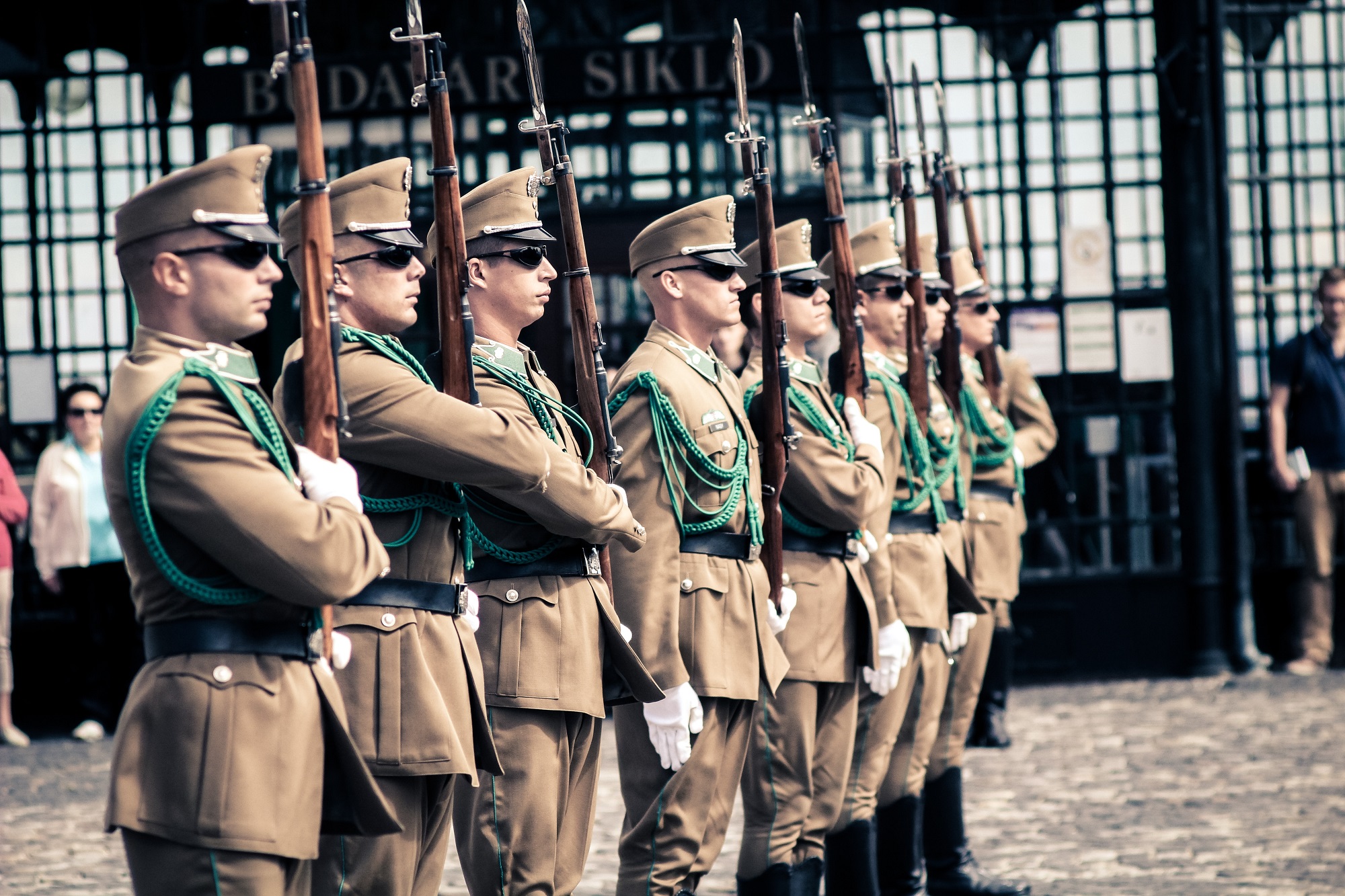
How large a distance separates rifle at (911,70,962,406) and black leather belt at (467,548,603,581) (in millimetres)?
3312

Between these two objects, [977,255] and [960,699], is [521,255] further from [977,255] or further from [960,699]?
[977,255]

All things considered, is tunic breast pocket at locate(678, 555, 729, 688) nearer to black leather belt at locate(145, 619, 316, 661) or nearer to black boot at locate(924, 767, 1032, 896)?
black leather belt at locate(145, 619, 316, 661)

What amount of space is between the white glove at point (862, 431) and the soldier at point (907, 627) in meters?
0.33

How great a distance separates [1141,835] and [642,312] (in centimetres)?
421

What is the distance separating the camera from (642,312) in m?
9.34

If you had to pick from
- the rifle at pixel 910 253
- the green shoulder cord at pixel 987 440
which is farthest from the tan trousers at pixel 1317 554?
the rifle at pixel 910 253

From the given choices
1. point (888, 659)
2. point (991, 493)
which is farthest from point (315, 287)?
point (991, 493)

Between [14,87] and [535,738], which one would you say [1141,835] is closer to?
[535,738]

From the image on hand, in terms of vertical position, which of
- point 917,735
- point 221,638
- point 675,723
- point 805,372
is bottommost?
point 917,735

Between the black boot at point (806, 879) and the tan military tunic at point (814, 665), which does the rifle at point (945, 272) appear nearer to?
the tan military tunic at point (814, 665)

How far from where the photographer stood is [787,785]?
4.63 metres

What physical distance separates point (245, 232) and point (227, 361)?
0.20 metres

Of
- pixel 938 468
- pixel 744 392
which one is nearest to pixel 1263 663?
pixel 938 468

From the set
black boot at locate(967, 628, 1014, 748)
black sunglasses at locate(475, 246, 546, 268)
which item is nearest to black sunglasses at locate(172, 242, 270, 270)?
black sunglasses at locate(475, 246, 546, 268)
